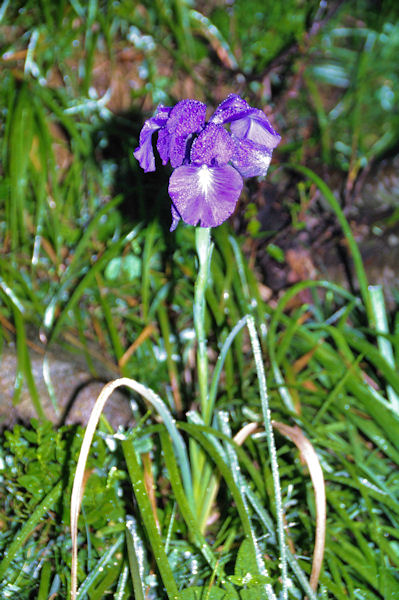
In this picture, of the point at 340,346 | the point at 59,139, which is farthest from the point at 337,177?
the point at 59,139

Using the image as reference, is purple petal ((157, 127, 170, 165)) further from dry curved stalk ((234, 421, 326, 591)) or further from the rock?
the rock

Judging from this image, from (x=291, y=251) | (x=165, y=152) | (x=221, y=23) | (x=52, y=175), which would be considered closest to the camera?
(x=165, y=152)

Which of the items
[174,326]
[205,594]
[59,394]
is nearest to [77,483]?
[205,594]

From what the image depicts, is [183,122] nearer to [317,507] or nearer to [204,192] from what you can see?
[204,192]

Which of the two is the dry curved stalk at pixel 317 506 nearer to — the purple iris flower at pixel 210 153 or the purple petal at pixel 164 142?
the purple iris flower at pixel 210 153

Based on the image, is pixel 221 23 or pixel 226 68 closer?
pixel 226 68

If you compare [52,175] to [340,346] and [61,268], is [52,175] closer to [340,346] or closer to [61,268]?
[61,268]

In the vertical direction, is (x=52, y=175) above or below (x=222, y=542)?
above
